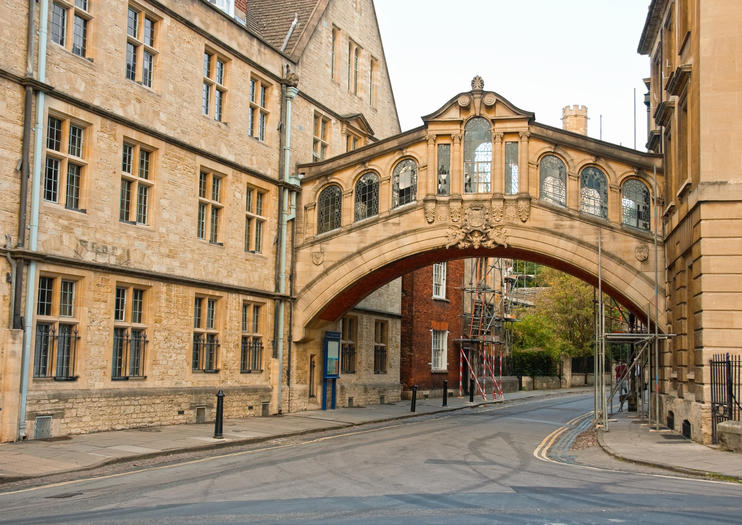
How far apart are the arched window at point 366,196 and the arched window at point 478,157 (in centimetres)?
296

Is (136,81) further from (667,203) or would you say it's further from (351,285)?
(667,203)

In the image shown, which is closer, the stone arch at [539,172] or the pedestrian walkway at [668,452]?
the pedestrian walkway at [668,452]

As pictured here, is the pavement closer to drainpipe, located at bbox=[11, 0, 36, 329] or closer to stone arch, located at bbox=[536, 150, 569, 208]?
drainpipe, located at bbox=[11, 0, 36, 329]

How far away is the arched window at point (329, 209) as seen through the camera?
27.6m

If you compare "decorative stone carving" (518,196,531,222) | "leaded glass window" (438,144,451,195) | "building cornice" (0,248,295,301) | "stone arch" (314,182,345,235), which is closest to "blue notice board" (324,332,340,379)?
"building cornice" (0,248,295,301)

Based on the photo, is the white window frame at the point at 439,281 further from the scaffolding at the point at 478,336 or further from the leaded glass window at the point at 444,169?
the leaded glass window at the point at 444,169

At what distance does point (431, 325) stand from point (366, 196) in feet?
42.9

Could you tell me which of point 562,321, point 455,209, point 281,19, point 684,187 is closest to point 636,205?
point 684,187

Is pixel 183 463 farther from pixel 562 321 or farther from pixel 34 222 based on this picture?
pixel 562 321

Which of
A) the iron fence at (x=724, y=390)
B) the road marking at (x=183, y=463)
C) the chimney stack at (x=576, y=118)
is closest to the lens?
the road marking at (x=183, y=463)

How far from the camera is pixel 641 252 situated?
24203mm

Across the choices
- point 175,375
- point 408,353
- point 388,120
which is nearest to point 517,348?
point 408,353

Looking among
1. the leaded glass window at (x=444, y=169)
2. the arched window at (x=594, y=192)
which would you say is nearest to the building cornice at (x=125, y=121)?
the leaded glass window at (x=444, y=169)

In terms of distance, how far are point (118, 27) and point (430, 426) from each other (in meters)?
13.3
